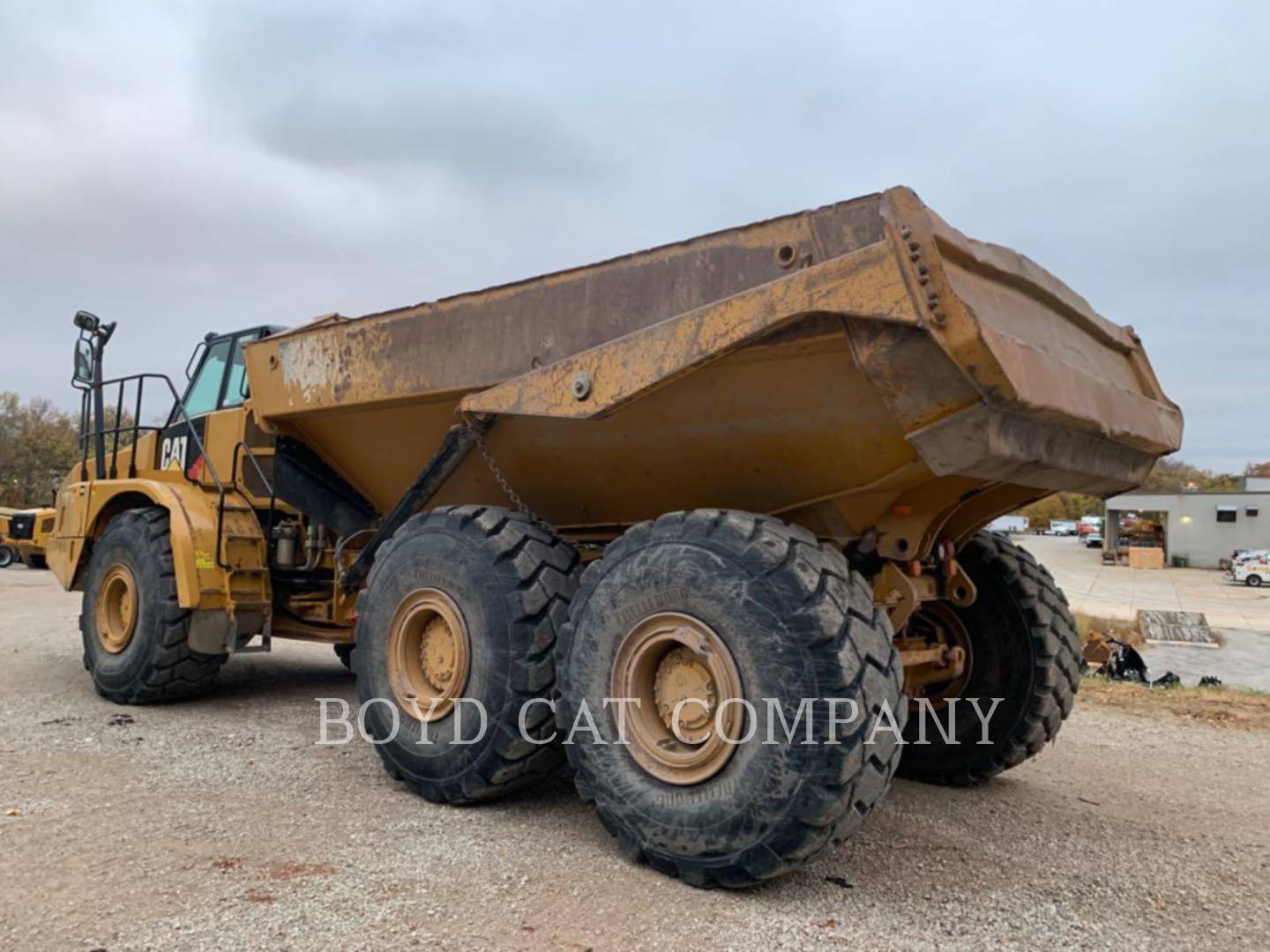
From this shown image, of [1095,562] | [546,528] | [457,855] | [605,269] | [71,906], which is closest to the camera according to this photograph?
[71,906]

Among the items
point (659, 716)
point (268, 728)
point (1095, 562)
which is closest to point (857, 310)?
point (659, 716)

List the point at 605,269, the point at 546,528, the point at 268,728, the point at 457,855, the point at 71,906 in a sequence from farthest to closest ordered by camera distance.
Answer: the point at 268,728
the point at 546,528
the point at 605,269
the point at 457,855
the point at 71,906

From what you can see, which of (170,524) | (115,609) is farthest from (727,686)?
(115,609)

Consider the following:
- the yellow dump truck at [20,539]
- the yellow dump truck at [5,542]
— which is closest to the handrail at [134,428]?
the yellow dump truck at [20,539]

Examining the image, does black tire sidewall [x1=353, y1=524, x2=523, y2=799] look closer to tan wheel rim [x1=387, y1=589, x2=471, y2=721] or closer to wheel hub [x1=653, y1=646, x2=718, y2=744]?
tan wheel rim [x1=387, y1=589, x2=471, y2=721]

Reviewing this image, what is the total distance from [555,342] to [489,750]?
69.4 inches

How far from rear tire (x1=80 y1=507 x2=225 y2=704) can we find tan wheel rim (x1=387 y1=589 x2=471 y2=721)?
2.33 metres

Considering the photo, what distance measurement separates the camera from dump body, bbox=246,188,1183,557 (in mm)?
3131

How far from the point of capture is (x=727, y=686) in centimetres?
338

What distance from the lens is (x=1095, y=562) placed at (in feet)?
172

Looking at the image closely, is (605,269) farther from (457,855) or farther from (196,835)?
(196,835)

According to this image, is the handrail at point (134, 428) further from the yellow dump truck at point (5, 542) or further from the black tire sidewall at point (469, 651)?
the yellow dump truck at point (5, 542)

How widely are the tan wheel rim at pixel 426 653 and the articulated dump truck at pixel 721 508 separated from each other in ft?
0.05

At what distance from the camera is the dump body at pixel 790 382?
10.3 ft
